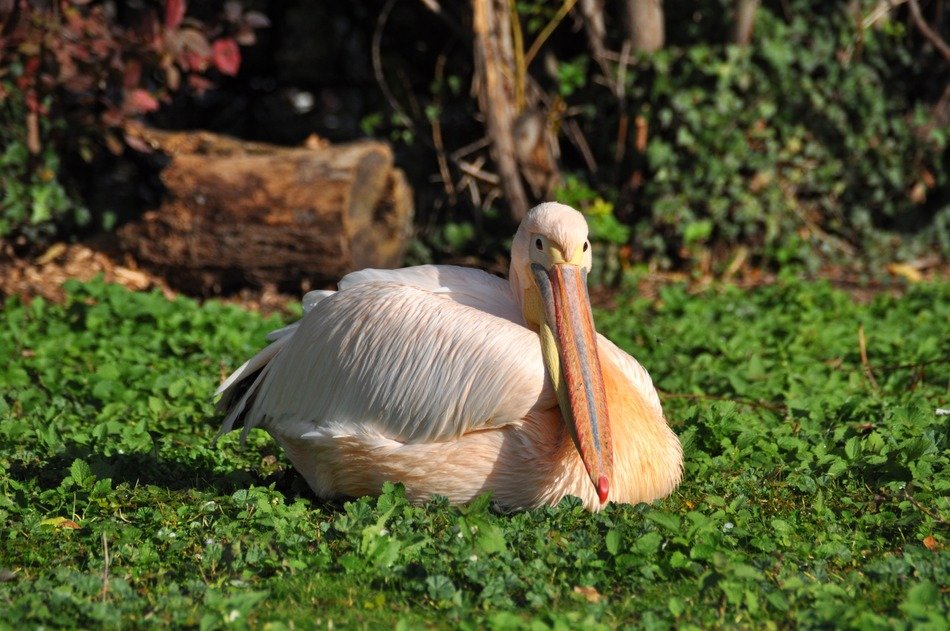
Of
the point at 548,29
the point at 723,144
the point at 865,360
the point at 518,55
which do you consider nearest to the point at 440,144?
the point at 518,55

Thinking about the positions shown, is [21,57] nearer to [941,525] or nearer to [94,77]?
[94,77]

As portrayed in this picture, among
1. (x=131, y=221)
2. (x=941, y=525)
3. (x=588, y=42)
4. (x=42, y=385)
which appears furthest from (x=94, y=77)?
(x=941, y=525)

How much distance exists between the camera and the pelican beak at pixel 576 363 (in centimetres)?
340

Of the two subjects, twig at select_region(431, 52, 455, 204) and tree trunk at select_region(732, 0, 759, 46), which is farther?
twig at select_region(431, 52, 455, 204)

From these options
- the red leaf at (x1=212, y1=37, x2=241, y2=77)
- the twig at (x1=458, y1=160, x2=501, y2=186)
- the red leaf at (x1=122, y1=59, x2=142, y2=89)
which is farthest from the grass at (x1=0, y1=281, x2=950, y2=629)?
the twig at (x1=458, y1=160, x2=501, y2=186)

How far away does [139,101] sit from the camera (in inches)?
264

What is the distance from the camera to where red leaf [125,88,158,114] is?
6688mm

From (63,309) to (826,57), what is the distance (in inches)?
192

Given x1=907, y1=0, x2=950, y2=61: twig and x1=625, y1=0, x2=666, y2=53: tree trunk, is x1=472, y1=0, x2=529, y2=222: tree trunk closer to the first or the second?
x1=625, y1=0, x2=666, y2=53: tree trunk

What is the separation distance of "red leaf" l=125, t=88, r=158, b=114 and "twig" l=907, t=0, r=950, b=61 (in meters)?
4.68

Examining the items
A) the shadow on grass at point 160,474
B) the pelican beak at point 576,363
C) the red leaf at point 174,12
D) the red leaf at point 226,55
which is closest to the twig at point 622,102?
the red leaf at point 226,55

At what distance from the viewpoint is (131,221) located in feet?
24.1

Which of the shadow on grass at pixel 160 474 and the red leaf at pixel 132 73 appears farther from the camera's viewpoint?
the red leaf at pixel 132 73

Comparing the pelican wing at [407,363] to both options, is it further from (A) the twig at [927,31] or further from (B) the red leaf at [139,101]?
(A) the twig at [927,31]
